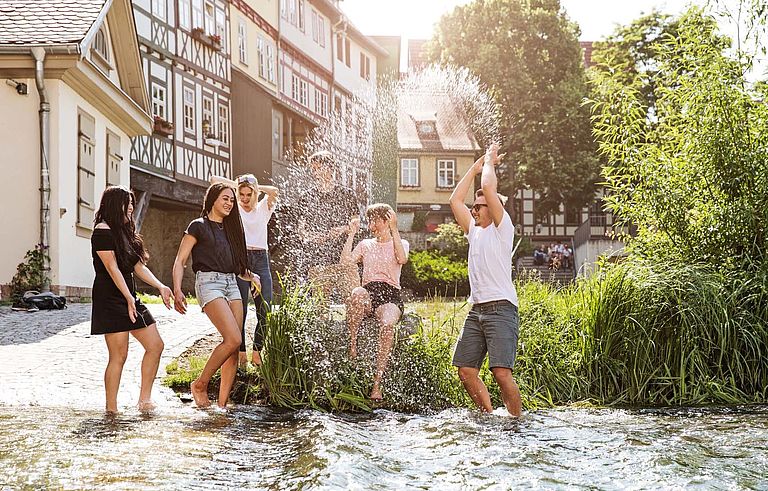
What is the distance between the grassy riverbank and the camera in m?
8.34

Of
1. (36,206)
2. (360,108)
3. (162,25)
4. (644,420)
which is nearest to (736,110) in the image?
(644,420)

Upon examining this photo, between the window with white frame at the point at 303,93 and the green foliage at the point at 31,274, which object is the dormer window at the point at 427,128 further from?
the green foliage at the point at 31,274

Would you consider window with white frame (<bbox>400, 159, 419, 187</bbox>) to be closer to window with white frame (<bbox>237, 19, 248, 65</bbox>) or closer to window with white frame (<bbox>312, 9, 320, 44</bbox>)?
window with white frame (<bbox>312, 9, 320, 44</bbox>)

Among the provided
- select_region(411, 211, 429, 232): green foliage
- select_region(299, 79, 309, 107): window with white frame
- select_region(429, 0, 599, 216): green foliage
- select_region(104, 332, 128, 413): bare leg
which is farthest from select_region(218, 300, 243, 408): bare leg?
select_region(411, 211, 429, 232): green foliage

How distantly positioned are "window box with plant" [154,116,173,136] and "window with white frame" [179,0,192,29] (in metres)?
3.83

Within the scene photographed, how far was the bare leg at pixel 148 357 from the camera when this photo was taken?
23.7ft

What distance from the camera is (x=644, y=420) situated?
772 centimetres

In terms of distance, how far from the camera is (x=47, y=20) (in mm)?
16625

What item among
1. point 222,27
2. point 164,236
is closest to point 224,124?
point 222,27

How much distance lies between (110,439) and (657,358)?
499cm

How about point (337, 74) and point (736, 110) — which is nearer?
point (736, 110)

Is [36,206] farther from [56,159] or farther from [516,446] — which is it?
[516,446]

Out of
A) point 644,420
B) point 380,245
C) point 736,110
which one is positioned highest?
point 736,110

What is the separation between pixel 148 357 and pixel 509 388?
2517 millimetres
